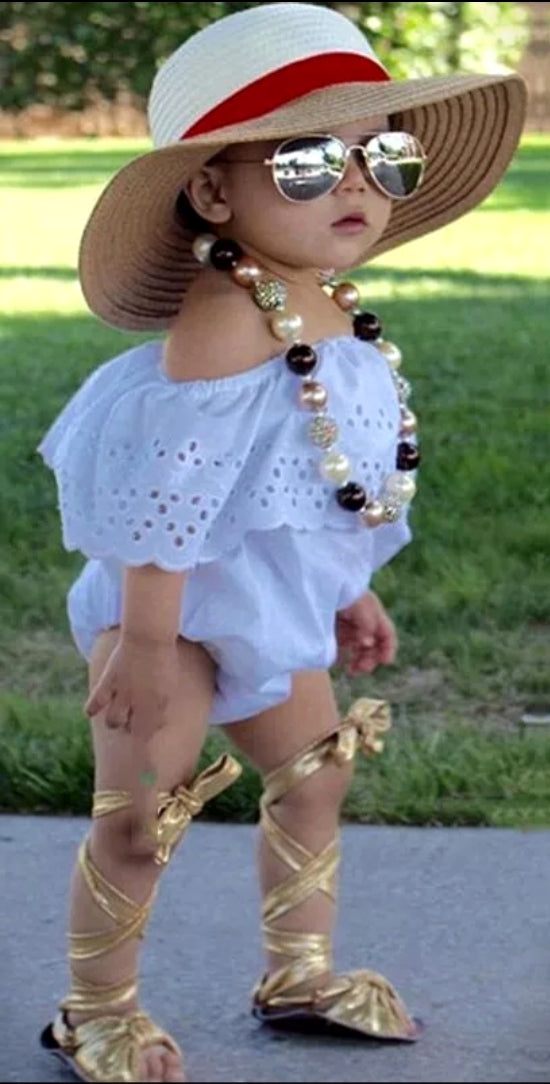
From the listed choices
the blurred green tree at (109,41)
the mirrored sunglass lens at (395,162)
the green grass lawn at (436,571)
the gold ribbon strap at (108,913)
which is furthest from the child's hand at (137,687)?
the blurred green tree at (109,41)

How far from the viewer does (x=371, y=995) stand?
10.9 ft

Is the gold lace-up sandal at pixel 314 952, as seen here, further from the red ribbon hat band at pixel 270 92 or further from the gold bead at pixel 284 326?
the red ribbon hat band at pixel 270 92

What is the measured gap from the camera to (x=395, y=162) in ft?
10.5

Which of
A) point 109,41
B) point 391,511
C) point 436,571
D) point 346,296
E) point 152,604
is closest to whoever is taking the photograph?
point 152,604

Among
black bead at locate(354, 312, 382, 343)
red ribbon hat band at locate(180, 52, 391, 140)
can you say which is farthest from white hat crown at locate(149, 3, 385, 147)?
black bead at locate(354, 312, 382, 343)

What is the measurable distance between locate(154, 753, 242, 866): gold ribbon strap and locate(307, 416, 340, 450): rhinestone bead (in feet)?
1.51

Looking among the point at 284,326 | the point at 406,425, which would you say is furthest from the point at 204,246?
the point at 406,425

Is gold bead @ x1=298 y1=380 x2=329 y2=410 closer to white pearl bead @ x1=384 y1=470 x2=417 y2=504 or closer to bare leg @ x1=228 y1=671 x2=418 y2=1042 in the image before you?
white pearl bead @ x1=384 y1=470 x2=417 y2=504

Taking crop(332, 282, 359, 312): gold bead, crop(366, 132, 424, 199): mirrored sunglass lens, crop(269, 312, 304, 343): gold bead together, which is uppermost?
crop(366, 132, 424, 199): mirrored sunglass lens

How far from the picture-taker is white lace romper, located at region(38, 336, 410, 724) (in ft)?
9.98

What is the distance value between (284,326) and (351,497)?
0.77ft

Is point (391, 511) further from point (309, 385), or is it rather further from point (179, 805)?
point (179, 805)

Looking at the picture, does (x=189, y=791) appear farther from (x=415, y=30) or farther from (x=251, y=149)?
(x=415, y=30)

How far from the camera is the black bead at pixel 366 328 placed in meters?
3.32
